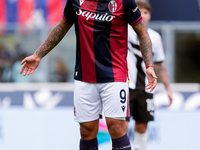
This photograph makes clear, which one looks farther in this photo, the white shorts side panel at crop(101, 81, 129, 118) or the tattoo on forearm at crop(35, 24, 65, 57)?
the tattoo on forearm at crop(35, 24, 65, 57)

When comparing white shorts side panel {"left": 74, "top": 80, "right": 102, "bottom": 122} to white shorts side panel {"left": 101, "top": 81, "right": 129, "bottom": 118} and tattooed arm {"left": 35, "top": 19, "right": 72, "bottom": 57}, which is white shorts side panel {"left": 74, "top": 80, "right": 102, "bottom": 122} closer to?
white shorts side panel {"left": 101, "top": 81, "right": 129, "bottom": 118}

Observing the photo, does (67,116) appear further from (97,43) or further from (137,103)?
(97,43)

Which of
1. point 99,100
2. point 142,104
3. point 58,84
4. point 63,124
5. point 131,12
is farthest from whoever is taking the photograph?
point 58,84

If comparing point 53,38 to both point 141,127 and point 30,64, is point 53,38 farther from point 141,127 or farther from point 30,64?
point 141,127

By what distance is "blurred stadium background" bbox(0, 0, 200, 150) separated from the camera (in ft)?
14.4

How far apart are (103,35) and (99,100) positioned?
51 cm

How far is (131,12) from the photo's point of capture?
2660mm

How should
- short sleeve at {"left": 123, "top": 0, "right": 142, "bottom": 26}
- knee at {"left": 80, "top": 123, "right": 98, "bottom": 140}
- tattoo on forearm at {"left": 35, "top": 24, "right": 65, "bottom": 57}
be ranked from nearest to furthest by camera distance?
short sleeve at {"left": 123, "top": 0, "right": 142, "bottom": 26}, knee at {"left": 80, "top": 123, "right": 98, "bottom": 140}, tattoo on forearm at {"left": 35, "top": 24, "right": 65, "bottom": 57}

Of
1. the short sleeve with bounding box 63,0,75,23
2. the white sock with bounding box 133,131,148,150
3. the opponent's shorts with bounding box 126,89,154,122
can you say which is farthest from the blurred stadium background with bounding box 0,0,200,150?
the short sleeve with bounding box 63,0,75,23

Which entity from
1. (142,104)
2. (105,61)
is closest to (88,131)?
(105,61)

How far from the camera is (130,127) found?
4566 mm

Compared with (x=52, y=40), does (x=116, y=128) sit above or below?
below

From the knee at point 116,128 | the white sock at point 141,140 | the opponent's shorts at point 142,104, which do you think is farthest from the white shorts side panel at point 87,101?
the white sock at point 141,140

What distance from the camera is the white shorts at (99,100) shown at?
8.89ft
